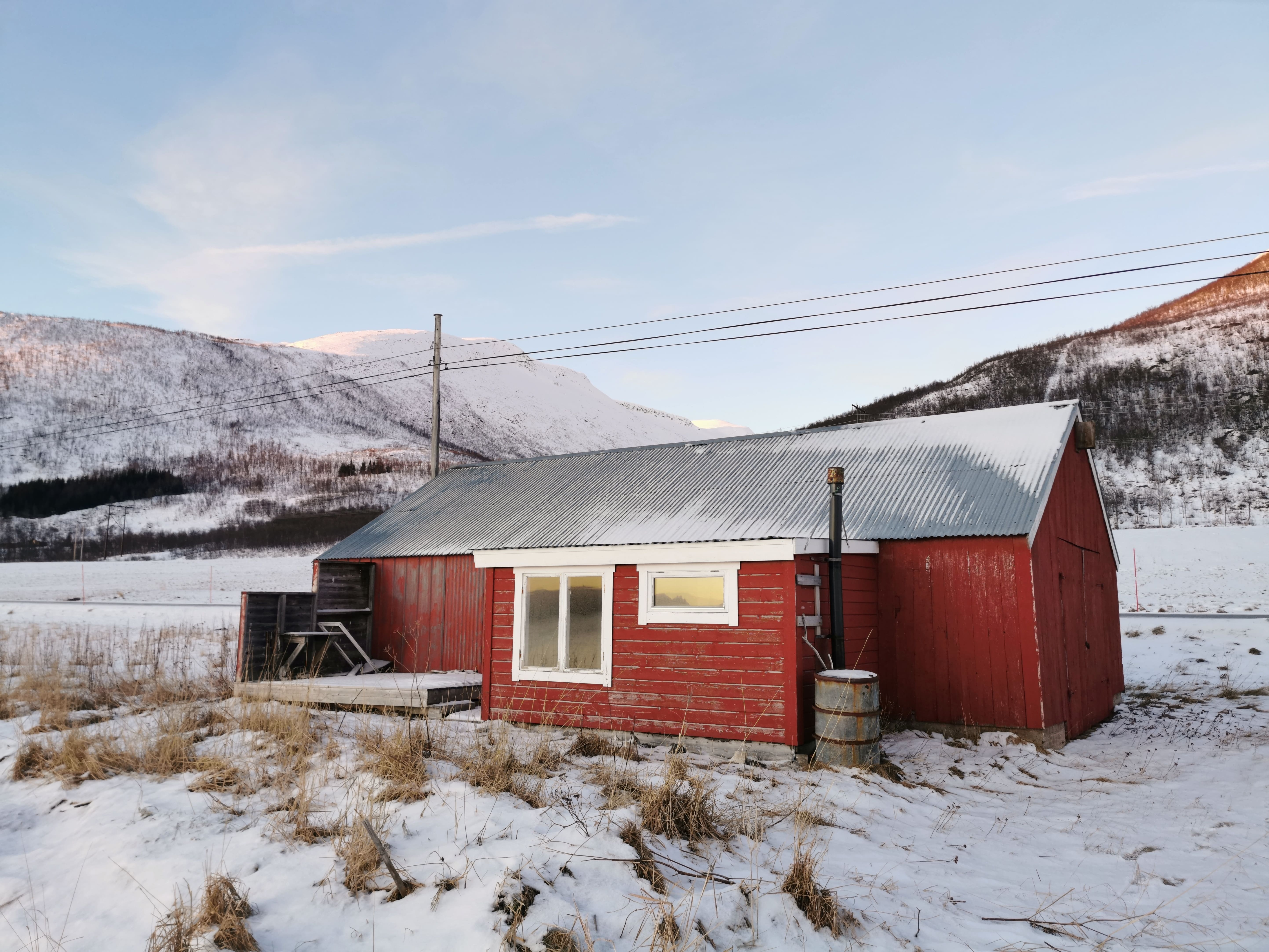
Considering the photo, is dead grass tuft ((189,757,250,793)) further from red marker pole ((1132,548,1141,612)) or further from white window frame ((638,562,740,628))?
red marker pole ((1132,548,1141,612))

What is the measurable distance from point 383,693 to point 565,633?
10.4 ft

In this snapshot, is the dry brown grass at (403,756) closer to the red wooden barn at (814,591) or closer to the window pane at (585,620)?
the red wooden barn at (814,591)

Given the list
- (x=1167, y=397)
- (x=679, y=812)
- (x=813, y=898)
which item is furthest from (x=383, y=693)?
(x=1167, y=397)

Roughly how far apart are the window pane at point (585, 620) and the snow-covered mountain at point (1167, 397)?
31846 mm

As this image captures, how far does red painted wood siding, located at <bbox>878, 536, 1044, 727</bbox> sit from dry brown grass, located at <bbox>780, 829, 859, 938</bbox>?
6704 millimetres

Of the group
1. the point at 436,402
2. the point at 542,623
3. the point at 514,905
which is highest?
the point at 436,402

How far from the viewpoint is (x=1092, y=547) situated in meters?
14.8

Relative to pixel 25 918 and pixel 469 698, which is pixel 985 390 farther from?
pixel 25 918

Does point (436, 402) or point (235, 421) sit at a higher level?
point (235, 421)

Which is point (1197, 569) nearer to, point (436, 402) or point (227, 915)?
point (436, 402)

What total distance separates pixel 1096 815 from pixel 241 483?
72.4m

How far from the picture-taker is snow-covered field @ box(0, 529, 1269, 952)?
16.2ft

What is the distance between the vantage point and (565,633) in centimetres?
1162

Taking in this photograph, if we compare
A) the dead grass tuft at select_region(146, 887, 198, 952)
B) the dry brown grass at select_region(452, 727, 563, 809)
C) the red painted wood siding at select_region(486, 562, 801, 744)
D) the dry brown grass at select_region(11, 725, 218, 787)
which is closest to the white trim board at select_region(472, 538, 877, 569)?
the red painted wood siding at select_region(486, 562, 801, 744)
